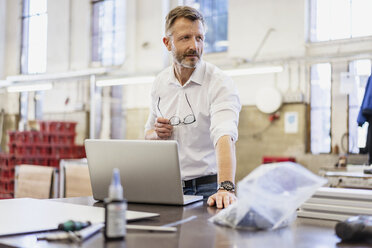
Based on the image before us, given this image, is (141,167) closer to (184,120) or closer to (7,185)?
(184,120)

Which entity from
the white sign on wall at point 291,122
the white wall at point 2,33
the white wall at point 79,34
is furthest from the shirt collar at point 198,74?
the white wall at point 2,33

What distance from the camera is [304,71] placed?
5.89 m

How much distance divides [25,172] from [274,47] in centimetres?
378

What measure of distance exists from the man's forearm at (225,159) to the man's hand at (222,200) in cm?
10

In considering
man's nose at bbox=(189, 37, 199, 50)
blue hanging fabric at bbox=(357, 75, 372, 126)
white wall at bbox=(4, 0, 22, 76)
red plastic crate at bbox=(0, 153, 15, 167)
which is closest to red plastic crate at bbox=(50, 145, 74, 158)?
red plastic crate at bbox=(0, 153, 15, 167)

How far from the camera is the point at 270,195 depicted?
3.53ft

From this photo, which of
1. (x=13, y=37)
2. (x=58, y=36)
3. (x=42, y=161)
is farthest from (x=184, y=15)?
(x=13, y=37)

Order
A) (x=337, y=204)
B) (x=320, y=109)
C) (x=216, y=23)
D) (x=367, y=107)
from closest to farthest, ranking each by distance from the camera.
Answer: (x=337, y=204) < (x=367, y=107) < (x=320, y=109) < (x=216, y=23)

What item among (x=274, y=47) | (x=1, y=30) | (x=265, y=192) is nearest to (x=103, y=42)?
(x=1, y=30)

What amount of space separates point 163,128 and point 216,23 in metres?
5.31

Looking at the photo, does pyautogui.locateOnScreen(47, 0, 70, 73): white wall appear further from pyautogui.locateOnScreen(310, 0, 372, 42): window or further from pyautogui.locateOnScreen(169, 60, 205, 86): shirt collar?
pyautogui.locateOnScreen(169, 60, 205, 86): shirt collar

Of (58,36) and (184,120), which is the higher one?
(58,36)

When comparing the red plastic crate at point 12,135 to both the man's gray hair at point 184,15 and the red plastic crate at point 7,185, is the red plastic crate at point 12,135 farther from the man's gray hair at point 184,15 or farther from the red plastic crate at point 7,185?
the man's gray hair at point 184,15

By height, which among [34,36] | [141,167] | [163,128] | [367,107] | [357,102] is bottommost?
[141,167]
